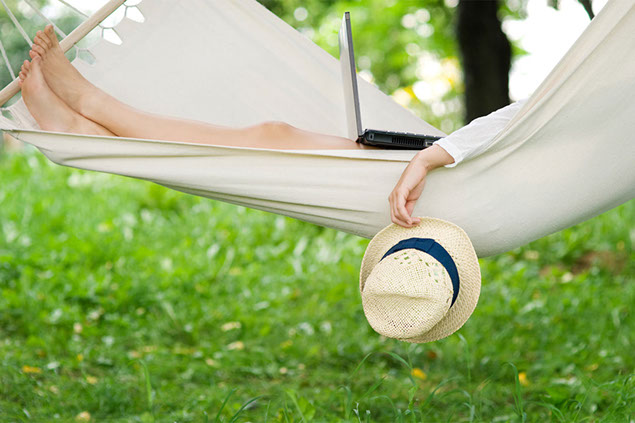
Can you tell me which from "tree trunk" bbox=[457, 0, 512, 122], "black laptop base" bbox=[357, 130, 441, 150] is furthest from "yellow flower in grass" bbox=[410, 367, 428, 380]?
"tree trunk" bbox=[457, 0, 512, 122]

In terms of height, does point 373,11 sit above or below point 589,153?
above

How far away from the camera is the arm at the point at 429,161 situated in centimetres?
162

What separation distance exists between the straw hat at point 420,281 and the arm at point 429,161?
0.17 ft

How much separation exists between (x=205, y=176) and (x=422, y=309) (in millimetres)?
638

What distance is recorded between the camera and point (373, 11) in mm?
6035

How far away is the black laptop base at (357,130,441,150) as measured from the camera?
6.06ft

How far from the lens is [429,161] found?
1.64 m

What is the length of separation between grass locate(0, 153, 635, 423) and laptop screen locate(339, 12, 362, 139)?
69cm

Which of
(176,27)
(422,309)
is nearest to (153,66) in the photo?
(176,27)

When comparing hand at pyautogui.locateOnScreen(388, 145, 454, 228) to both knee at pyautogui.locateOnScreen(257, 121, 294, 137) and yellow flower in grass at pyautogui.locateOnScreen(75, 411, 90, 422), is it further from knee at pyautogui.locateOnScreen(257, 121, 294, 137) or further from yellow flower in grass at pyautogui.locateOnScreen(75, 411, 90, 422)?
yellow flower in grass at pyautogui.locateOnScreen(75, 411, 90, 422)

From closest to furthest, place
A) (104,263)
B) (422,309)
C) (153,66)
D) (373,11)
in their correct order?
(422,309)
(153,66)
(104,263)
(373,11)

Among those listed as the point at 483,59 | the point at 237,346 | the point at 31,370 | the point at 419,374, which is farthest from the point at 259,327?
the point at 483,59

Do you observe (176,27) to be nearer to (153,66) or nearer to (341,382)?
(153,66)

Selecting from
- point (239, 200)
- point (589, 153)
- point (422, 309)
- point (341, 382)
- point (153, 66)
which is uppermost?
point (153, 66)
